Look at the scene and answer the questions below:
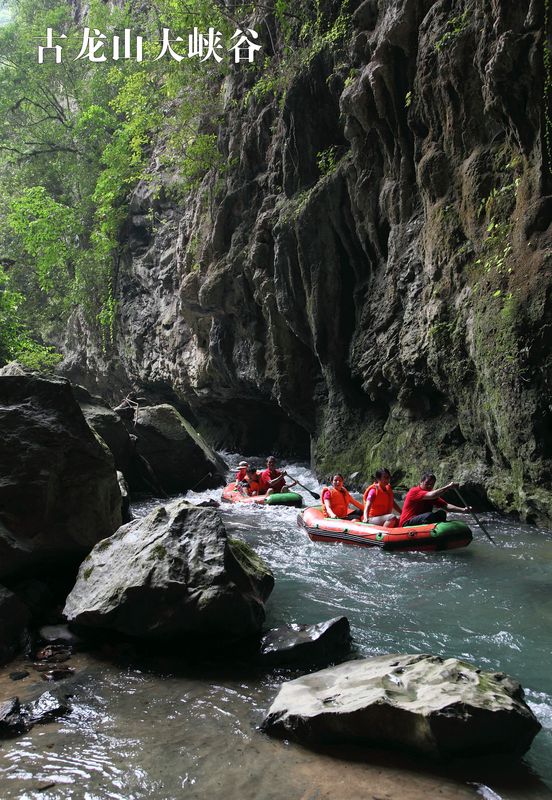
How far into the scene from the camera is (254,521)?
1052cm

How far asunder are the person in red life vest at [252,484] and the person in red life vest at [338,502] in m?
3.09

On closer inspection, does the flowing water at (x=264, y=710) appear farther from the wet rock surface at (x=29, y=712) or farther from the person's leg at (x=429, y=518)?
the person's leg at (x=429, y=518)

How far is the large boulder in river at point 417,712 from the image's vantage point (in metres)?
2.90

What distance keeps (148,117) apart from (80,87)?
8.23 m

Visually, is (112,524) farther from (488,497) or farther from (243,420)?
(243,420)

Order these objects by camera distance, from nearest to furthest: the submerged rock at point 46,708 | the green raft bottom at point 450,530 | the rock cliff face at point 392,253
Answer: the submerged rock at point 46,708
the green raft bottom at point 450,530
the rock cliff face at point 392,253

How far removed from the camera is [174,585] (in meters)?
4.42

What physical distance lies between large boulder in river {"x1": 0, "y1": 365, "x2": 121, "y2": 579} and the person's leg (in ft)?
14.2

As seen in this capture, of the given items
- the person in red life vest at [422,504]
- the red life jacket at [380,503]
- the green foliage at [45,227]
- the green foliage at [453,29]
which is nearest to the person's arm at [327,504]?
the red life jacket at [380,503]

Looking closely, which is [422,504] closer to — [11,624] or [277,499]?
[277,499]

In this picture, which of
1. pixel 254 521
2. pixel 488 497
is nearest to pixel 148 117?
pixel 254 521

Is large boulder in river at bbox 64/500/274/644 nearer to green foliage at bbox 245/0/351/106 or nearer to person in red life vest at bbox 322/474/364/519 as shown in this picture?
person in red life vest at bbox 322/474/364/519

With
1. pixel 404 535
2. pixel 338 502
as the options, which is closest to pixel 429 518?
pixel 404 535

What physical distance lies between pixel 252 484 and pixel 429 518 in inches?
207
